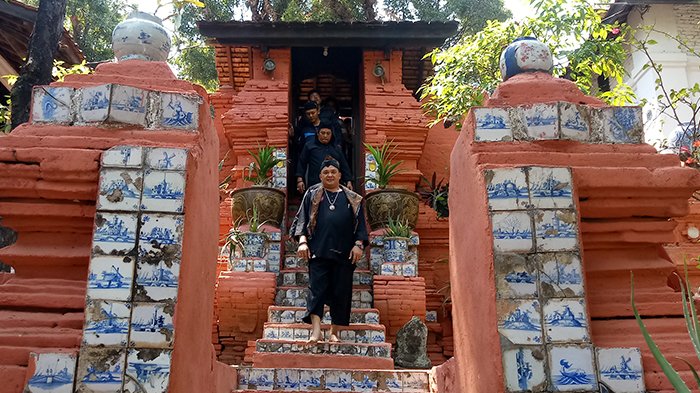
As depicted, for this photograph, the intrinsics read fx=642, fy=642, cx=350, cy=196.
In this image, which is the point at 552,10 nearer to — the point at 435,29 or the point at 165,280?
the point at 435,29

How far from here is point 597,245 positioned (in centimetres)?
328

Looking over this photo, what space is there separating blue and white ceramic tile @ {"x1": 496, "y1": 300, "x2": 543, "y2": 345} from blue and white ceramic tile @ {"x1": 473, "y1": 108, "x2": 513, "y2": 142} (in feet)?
2.94

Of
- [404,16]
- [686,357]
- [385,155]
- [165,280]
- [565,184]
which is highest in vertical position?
[404,16]

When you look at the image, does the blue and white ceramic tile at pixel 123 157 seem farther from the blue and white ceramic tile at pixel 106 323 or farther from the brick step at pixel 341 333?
the brick step at pixel 341 333

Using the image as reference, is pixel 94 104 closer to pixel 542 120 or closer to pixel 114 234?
pixel 114 234

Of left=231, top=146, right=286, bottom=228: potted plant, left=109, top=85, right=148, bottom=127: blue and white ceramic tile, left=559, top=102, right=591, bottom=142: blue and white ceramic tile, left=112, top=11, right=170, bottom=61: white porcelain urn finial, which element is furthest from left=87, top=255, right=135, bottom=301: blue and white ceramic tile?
left=231, top=146, right=286, bottom=228: potted plant

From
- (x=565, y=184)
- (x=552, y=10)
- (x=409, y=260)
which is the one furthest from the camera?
(x=409, y=260)

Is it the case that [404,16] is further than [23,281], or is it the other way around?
[404,16]

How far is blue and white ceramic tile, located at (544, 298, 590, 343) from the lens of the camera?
9.63 ft

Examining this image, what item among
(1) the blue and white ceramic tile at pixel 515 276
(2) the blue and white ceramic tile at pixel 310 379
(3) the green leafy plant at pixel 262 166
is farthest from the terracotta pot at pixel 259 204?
(1) the blue and white ceramic tile at pixel 515 276

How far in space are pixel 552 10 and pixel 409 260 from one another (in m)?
3.09

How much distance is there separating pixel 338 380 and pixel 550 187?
7.80 feet

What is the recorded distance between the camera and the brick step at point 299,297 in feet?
22.8

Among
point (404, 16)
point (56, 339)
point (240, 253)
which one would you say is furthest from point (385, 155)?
point (404, 16)
